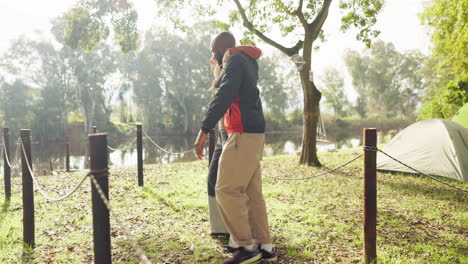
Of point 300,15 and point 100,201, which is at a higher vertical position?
point 300,15

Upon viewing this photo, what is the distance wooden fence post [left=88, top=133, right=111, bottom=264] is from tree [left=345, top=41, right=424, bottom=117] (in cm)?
5786

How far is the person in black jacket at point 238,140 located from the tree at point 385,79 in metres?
56.6

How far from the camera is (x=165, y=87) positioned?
46.7 metres

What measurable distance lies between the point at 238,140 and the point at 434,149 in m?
6.46

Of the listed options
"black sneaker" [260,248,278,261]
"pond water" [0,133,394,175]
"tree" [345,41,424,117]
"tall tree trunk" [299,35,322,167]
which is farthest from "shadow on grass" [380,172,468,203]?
"tree" [345,41,424,117]

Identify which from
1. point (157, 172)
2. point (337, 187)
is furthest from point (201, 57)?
point (337, 187)

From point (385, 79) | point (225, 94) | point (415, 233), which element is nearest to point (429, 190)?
point (415, 233)

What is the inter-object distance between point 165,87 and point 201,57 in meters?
7.90

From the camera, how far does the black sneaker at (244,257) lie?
2.94 metres

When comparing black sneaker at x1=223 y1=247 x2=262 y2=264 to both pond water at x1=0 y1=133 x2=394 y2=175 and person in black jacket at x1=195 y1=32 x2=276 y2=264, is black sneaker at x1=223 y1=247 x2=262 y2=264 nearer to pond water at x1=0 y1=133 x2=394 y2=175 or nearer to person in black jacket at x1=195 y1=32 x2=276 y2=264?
person in black jacket at x1=195 y1=32 x2=276 y2=264

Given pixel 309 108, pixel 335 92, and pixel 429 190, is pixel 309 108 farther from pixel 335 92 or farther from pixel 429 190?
pixel 335 92

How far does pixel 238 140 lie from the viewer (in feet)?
9.48

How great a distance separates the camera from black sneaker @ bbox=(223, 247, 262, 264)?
2.94 m

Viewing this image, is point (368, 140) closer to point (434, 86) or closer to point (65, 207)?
point (65, 207)
